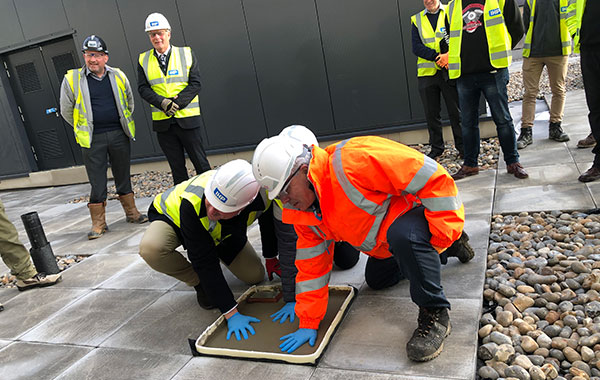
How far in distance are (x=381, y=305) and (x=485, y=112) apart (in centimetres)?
449

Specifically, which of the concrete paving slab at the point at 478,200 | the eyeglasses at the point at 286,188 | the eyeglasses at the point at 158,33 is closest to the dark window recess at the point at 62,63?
the eyeglasses at the point at 158,33

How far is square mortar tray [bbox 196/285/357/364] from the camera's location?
7.47 feet

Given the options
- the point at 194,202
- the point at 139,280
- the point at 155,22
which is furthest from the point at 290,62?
the point at 194,202

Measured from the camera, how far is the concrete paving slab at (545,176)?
4.01 meters

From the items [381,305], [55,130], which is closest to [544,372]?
[381,305]

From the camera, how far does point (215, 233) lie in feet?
9.34

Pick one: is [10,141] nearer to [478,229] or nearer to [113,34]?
[113,34]

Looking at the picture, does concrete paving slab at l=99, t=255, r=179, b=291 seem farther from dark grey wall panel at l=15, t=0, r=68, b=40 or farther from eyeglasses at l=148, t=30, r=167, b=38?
dark grey wall panel at l=15, t=0, r=68, b=40

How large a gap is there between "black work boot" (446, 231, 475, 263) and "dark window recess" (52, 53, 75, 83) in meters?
8.60

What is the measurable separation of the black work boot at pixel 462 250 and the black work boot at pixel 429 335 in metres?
0.59

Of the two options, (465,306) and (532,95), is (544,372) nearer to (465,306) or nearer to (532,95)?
(465,306)

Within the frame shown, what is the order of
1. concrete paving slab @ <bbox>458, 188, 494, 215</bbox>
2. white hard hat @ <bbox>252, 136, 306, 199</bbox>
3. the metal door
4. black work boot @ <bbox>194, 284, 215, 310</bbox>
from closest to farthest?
white hard hat @ <bbox>252, 136, 306, 199</bbox>
black work boot @ <bbox>194, 284, 215, 310</bbox>
concrete paving slab @ <bbox>458, 188, 494, 215</bbox>
the metal door

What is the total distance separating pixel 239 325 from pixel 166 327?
0.59 meters

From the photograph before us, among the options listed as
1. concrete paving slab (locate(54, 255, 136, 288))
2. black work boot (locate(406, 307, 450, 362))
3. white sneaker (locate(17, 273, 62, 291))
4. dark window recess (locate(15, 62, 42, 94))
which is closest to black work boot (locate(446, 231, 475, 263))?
black work boot (locate(406, 307, 450, 362))
